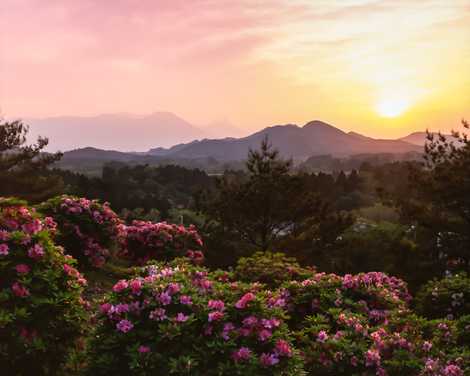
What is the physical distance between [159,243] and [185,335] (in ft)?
30.2

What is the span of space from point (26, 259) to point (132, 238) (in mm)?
8202

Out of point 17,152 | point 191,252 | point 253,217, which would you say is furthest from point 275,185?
point 17,152

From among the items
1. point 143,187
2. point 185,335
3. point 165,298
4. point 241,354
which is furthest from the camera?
point 143,187

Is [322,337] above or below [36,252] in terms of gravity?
below

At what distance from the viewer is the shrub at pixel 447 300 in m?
8.55

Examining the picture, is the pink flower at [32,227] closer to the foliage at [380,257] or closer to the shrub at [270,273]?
the shrub at [270,273]

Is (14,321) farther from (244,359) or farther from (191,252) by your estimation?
(191,252)

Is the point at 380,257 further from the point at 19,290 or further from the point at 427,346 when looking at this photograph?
the point at 19,290

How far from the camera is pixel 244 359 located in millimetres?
4887

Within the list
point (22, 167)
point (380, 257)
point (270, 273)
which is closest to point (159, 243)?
point (270, 273)

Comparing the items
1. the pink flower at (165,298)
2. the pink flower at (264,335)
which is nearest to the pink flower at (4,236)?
the pink flower at (165,298)

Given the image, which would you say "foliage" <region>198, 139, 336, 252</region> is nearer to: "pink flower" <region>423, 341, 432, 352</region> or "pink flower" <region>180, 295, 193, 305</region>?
"pink flower" <region>423, 341, 432, 352</region>

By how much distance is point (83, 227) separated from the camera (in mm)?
12219

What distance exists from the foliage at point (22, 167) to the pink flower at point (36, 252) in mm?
28485
